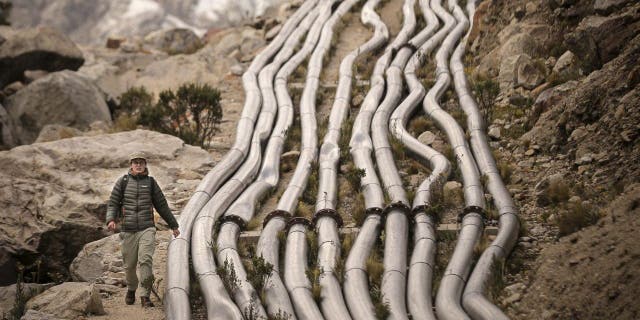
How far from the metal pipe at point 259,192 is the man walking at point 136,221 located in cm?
116

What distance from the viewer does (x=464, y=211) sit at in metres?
11.5

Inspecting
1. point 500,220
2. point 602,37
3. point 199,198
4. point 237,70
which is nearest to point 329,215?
point 199,198

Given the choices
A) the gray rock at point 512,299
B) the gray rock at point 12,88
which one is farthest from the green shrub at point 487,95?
the gray rock at point 12,88

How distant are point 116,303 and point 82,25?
86.6 metres

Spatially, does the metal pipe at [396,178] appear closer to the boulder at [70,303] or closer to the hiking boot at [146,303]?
the hiking boot at [146,303]

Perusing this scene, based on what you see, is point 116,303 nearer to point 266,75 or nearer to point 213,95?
point 213,95

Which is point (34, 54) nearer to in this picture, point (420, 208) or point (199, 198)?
point (199, 198)

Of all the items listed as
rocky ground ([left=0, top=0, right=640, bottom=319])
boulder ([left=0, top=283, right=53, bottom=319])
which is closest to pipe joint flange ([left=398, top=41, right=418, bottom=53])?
rocky ground ([left=0, top=0, right=640, bottom=319])

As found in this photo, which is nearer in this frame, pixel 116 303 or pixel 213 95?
pixel 116 303

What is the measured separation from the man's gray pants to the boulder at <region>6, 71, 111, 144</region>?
9518 mm

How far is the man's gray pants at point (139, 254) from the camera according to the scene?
33.0 ft

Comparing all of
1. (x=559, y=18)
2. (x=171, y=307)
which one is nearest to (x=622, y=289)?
(x=171, y=307)

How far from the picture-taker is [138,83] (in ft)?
72.5

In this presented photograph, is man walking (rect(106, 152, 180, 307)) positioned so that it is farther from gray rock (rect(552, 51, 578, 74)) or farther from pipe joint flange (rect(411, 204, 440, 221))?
gray rock (rect(552, 51, 578, 74))
